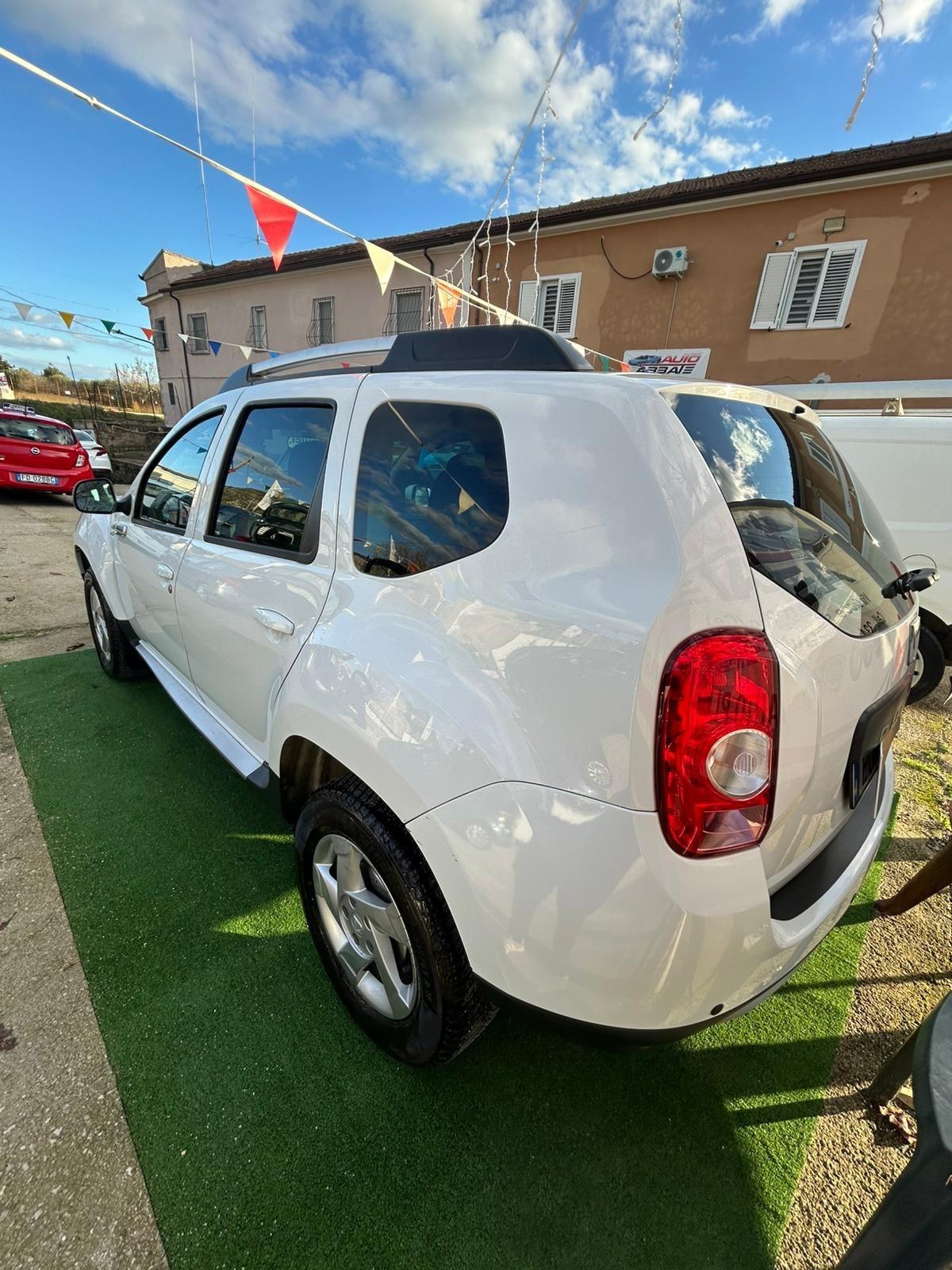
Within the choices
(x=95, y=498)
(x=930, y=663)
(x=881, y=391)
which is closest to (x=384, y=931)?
(x=95, y=498)

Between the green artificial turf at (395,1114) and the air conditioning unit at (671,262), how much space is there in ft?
34.6

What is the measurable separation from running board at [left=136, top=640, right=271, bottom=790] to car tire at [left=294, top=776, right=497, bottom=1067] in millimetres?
391

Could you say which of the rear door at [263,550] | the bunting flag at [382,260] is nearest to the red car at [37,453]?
the bunting flag at [382,260]

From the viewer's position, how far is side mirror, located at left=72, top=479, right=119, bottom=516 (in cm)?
314

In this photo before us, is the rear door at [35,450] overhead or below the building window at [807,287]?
below

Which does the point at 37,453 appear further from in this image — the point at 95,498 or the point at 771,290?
the point at 771,290

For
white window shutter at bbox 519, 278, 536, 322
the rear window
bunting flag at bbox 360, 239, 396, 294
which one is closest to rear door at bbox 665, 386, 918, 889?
the rear window

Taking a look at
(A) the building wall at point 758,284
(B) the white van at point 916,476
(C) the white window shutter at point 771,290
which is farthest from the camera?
(C) the white window shutter at point 771,290

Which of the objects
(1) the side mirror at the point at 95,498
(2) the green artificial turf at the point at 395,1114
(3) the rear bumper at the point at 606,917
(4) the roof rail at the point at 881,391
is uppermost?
(4) the roof rail at the point at 881,391

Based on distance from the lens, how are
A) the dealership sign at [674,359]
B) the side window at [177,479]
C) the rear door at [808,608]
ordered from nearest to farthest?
the rear door at [808,608], the side window at [177,479], the dealership sign at [674,359]

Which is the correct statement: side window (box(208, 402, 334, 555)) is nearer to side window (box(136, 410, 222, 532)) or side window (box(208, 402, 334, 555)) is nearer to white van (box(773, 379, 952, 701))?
side window (box(136, 410, 222, 532))

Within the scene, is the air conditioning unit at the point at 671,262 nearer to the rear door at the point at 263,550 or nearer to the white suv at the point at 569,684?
the white suv at the point at 569,684

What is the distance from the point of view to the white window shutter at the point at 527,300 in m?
11.0

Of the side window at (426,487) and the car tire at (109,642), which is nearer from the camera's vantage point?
the side window at (426,487)
